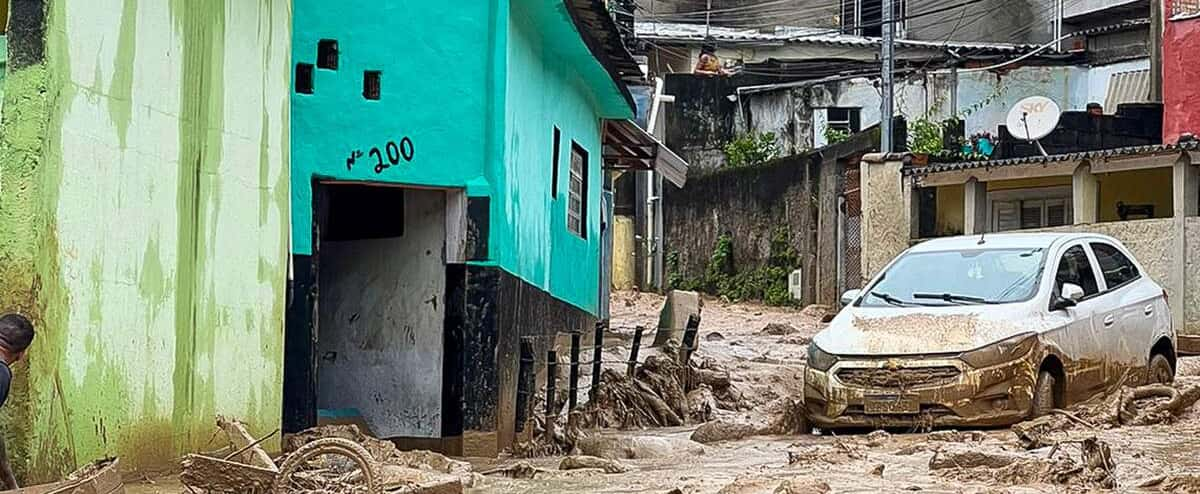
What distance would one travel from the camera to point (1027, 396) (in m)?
12.0

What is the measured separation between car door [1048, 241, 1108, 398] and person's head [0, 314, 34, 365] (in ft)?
26.7

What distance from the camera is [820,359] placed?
12508 millimetres

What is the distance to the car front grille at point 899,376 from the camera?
11.9 m

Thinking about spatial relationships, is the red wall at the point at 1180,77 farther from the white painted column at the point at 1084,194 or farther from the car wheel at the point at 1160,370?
the car wheel at the point at 1160,370

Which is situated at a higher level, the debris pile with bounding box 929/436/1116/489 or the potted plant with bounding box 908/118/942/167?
the potted plant with bounding box 908/118/942/167

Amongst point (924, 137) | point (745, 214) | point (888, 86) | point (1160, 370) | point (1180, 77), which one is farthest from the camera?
point (745, 214)

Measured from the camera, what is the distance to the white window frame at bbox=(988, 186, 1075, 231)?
2498 cm

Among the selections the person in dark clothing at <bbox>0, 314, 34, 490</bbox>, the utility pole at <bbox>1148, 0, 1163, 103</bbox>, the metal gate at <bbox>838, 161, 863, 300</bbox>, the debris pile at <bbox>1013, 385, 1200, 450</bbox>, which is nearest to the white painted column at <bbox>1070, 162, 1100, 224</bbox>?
the metal gate at <bbox>838, 161, 863, 300</bbox>

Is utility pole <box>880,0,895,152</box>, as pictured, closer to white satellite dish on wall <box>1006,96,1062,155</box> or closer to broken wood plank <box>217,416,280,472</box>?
white satellite dish on wall <box>1006,96,1062,155</box>

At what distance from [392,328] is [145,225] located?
4.22 meters

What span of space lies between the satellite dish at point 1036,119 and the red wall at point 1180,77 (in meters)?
2.34

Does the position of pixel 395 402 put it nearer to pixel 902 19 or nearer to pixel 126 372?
pixel 126 372

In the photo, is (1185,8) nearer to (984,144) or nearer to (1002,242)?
(984,144)

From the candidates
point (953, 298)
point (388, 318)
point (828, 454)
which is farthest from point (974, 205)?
point (828, 454)
